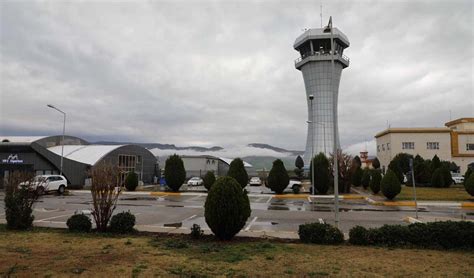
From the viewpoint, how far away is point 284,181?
32875 millimetres

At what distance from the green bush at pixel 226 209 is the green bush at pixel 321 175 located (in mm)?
23122

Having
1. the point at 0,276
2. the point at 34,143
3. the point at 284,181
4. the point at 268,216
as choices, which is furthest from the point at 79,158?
the point at 0,276

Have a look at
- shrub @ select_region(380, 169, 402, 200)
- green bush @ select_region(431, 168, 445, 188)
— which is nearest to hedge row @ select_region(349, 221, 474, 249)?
shrub @ select_region(380, 169, 402, 200)

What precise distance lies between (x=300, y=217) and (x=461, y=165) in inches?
2340

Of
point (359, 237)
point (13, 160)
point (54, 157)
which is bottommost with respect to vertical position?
point (359, 237)

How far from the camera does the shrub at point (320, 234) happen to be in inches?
411

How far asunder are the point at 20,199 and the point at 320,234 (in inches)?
409

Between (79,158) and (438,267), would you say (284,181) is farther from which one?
(79,158)

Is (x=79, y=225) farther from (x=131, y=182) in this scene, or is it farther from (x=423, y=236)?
(x=131, y=182)

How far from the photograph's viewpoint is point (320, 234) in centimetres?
1056

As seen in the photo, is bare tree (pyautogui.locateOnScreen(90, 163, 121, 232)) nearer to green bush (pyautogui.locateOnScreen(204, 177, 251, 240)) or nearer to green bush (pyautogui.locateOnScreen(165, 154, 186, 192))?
green bush (pyautogui.locateOnScreen(204, 177, 251, 240))

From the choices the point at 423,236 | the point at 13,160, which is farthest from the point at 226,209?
the point at 13,160

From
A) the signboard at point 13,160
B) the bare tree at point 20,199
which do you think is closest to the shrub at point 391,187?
the bare tree at point 20,199

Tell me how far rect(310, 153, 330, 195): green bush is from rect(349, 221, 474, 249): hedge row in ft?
73.6
